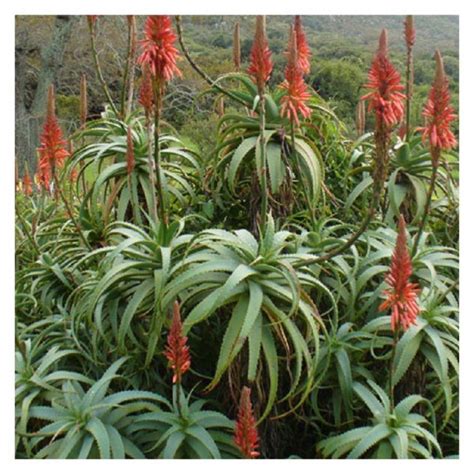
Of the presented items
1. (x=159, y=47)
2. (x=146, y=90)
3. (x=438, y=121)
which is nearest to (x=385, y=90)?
(x=438, y=121)

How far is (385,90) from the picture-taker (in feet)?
4.37

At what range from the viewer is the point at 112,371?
1.63 meters

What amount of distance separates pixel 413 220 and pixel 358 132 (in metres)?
0.72

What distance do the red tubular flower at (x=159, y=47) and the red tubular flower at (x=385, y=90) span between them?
478 mm

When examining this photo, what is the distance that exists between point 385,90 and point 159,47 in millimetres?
534

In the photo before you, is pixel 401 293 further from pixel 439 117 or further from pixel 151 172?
pixel 151 172

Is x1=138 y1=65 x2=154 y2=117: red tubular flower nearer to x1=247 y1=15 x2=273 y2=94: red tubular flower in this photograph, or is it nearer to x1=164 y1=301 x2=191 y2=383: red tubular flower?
x1=247 y1=15 x2=273 y2=94: red tubular flower

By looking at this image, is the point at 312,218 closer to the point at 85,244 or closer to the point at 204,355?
the point at 204,355

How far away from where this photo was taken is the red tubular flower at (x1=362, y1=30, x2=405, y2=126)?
1.32 m

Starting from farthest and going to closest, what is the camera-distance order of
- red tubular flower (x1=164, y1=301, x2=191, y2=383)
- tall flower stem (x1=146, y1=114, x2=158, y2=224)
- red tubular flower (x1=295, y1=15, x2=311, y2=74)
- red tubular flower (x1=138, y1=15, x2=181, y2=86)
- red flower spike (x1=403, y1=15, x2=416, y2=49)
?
red flower spike (x1=403, y1=15, x2=416, y2=49) → red tubular flower (x1=295, y1=15, x2=311, y2=74) → tall flower stem (x1=146, y1=114, x2=158, y2=224) → red tubular flower (x1=138, y1=15, x2=181, y2=86) → red tubular flower (x1=164, y1=301, x2=191, y2=383)

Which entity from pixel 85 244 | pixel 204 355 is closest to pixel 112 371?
pixel 204 355

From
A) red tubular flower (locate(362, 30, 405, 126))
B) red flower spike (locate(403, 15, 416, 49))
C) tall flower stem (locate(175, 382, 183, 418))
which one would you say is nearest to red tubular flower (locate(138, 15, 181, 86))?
red tubular flower (locate(362, 30, 405, 126))

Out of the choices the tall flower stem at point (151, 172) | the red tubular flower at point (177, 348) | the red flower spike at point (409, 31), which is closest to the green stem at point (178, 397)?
the red tubular flower at point (177, 348)

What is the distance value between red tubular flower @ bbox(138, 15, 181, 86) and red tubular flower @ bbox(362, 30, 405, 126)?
478 millimetres
